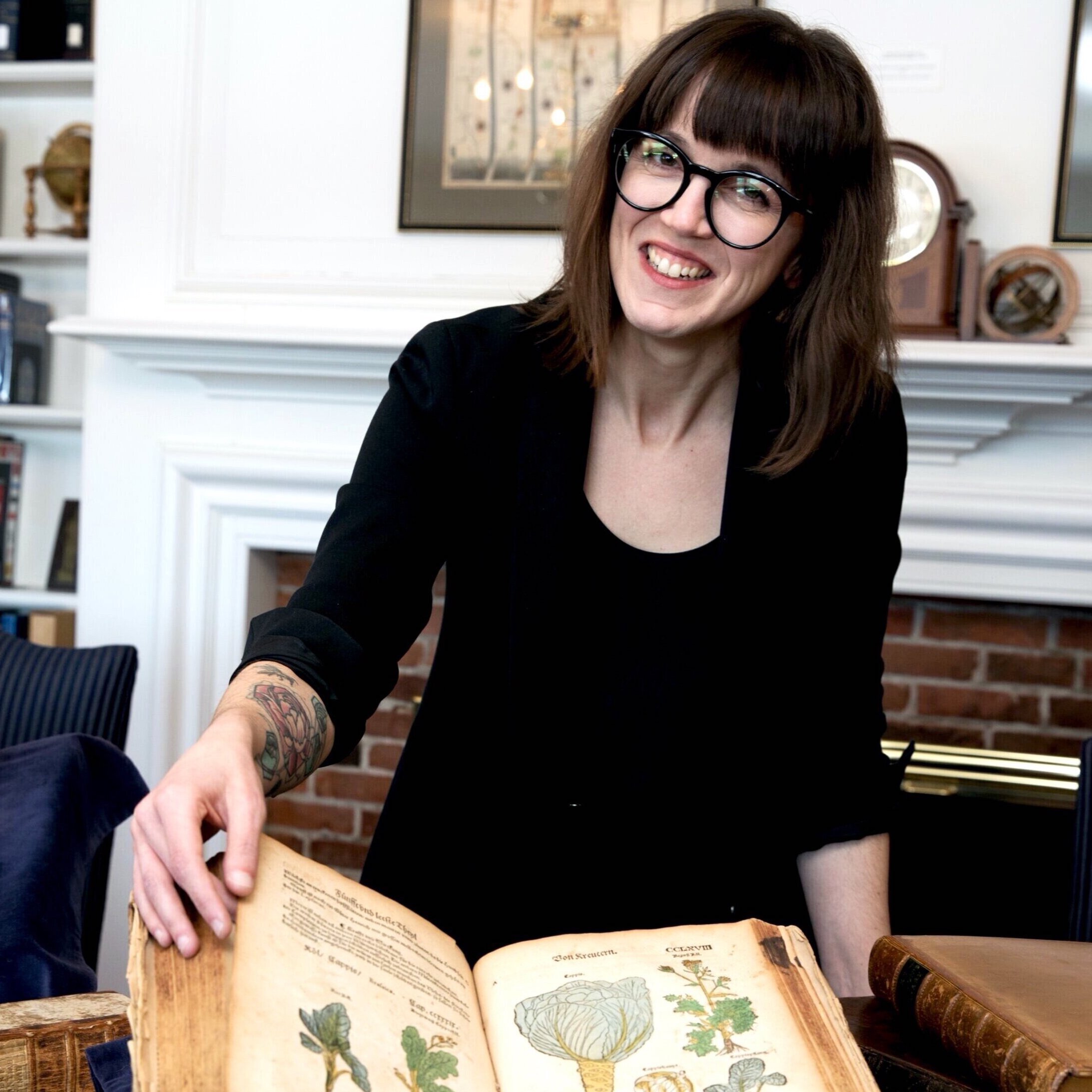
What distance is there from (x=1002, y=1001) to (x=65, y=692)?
1.36 meters

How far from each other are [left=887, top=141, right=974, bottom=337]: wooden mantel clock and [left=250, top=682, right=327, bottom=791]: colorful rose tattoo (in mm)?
1419

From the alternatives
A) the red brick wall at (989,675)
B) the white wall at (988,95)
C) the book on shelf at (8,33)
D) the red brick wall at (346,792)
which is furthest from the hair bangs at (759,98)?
the book on shelf at (8,33)

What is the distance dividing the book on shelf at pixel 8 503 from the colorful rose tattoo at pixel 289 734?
7.01 feet

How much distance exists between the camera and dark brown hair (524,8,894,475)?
1.01m

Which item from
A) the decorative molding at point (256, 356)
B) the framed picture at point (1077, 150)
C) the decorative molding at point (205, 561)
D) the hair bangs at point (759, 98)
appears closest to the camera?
the hair bangs at point (759, 98)

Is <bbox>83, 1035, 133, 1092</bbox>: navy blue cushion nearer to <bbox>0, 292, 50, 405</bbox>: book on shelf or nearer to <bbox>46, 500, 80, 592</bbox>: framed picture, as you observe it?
<bbox>46, 500, 80, 592</bbox>: framed picture

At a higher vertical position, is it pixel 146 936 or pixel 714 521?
pixel 714 521

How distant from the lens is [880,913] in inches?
41.3

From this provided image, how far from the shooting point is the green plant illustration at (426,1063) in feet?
1.73

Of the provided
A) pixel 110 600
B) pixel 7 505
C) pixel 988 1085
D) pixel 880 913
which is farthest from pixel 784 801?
pixel 7 505

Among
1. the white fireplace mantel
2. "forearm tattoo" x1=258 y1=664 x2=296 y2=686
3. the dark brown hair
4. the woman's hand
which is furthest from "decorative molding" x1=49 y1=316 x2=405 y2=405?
the woman's hand

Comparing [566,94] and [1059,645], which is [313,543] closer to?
[566,94]

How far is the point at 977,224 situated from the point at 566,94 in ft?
2.50

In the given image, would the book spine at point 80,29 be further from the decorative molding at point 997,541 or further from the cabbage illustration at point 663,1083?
the cabbage illustration at point 663,1083
